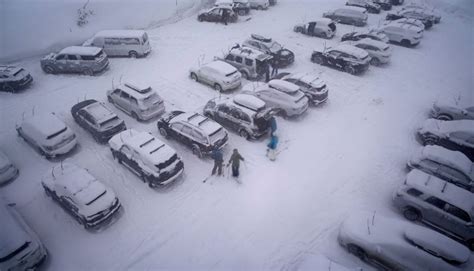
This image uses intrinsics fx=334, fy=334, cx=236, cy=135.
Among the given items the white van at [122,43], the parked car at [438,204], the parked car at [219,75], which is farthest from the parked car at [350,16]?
the parked car at [438,204]

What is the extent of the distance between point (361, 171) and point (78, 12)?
27.3 m

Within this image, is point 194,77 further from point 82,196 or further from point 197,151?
point 82,196

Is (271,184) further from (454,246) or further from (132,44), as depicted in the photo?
(132,44)

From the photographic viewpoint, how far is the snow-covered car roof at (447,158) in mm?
14719

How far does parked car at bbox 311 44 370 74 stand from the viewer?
23969 mm

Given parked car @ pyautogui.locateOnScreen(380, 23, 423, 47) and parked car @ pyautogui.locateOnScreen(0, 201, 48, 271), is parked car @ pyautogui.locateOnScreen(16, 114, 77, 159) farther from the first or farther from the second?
parked car @ pyautogui.locateOnScreen(380, 23, 423, 47)

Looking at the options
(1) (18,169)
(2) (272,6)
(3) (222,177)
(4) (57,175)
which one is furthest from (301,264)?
(2) (272,6)

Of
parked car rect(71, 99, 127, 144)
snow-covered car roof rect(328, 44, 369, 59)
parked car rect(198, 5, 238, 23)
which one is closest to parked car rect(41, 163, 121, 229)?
parked car rect(71, 99, 127, 144)

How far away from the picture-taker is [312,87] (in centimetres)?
2047

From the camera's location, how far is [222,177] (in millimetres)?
15883

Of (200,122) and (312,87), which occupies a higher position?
(312,87)

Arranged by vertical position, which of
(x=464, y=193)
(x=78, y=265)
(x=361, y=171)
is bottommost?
(x=78, y=265)

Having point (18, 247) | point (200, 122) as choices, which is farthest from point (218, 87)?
point (18, 247)

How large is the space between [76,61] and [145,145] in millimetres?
11488
